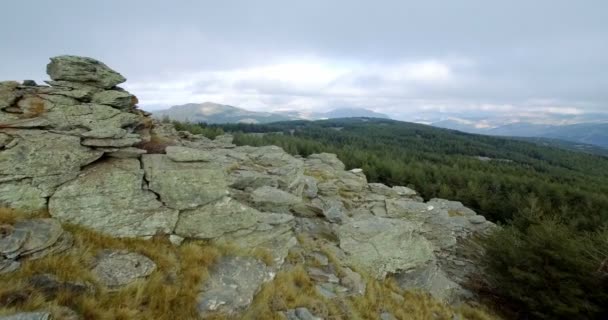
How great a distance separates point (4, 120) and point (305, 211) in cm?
1373

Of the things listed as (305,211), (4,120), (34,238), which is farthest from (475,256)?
(4,120)

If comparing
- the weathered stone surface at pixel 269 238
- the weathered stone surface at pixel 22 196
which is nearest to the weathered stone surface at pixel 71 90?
the weathered stone surface at pixel 22 196

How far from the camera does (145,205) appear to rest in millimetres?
10508

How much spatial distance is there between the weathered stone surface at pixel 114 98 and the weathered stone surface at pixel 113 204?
223 inches

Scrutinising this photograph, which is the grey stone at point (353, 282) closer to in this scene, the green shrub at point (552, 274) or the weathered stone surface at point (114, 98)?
the green shrub at point (552, 274)

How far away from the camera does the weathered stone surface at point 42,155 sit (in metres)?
9.44

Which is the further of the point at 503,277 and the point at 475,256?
the point at 475,256

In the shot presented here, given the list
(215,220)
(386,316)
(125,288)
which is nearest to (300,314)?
(386,316)

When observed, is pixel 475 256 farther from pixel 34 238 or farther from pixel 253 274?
pixel 34 238

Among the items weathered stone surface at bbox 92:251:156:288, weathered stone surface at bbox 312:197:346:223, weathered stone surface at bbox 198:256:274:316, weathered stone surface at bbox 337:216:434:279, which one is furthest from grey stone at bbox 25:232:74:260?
weathered stone surface at bbox 312:197:346:223

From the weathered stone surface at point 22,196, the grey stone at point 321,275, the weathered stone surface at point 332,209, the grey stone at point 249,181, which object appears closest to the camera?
the weathered stone surface at point 22,196

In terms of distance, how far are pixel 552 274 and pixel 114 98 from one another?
25.0 m

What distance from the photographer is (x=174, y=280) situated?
8.80m

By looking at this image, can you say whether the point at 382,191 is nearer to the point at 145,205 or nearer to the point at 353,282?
the point at 353,282
